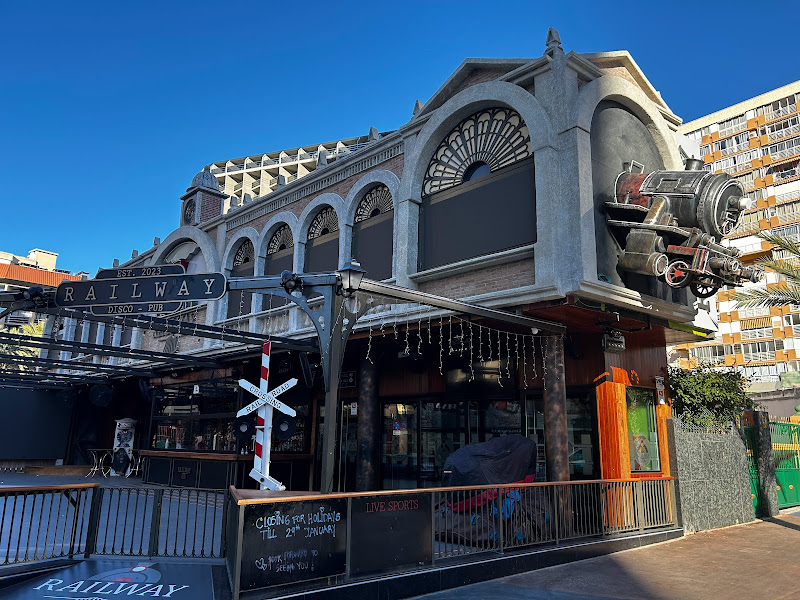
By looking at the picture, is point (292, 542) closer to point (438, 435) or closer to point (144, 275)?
point (144, 275)

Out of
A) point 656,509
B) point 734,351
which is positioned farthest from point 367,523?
point 734,351

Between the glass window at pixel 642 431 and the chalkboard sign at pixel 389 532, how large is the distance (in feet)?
20.2

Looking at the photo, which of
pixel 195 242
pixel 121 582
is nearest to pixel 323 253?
pixel 195 242

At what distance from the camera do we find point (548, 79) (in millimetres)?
11203

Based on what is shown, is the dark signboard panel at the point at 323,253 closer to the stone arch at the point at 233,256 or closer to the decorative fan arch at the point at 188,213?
the stone arch at the point at 233,256

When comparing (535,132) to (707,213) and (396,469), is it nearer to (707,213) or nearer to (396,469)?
(707,213)

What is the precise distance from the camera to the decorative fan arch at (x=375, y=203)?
565 inches

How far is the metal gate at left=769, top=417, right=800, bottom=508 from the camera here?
15.6 metres

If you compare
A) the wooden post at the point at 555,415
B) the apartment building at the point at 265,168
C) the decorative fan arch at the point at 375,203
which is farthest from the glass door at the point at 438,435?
the apartment building at the point at 265,168

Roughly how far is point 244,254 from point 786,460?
16.4 meters

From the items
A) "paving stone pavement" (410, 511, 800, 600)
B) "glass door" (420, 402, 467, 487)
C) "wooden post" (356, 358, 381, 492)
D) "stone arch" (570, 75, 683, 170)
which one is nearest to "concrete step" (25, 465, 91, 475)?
"wooden post" (356, 358, 381, 492)

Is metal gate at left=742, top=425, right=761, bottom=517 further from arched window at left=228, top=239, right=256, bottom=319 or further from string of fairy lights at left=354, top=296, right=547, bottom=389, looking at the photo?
arched window at left=228, top=239, right=256, bottom=319

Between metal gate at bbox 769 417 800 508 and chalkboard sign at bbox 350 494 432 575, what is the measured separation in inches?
460

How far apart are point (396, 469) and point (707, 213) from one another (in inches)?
364
